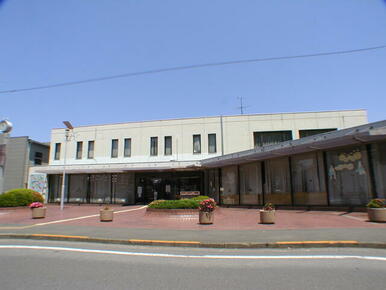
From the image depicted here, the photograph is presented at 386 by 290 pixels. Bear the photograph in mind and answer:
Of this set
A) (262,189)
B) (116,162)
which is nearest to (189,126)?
(116,162)

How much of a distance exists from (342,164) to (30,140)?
1269 inches

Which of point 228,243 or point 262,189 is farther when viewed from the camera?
point 262,189

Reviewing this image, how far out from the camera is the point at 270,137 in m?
28.7

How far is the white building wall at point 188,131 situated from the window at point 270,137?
467mm

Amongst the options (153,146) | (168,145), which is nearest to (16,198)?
(153,146)

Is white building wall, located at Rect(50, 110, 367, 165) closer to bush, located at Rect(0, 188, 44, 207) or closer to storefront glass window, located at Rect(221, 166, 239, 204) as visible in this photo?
storefront glass window, located at Rect(221, 166, 239, 204)

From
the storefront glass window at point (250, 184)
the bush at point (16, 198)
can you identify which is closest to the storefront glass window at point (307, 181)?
the storefront glass window at point (250, 184)

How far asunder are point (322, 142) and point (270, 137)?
13110mm

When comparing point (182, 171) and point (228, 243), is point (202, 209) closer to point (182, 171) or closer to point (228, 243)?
point (228, 243)

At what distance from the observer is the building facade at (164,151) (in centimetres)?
2773

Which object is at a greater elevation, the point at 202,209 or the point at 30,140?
the point at 30,140

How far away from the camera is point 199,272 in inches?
231

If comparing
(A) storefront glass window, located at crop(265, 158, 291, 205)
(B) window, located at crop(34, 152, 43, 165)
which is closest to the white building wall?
(B) window, located at crop(34, 152, 43, 165)

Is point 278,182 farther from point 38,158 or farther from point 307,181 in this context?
point 38,158
